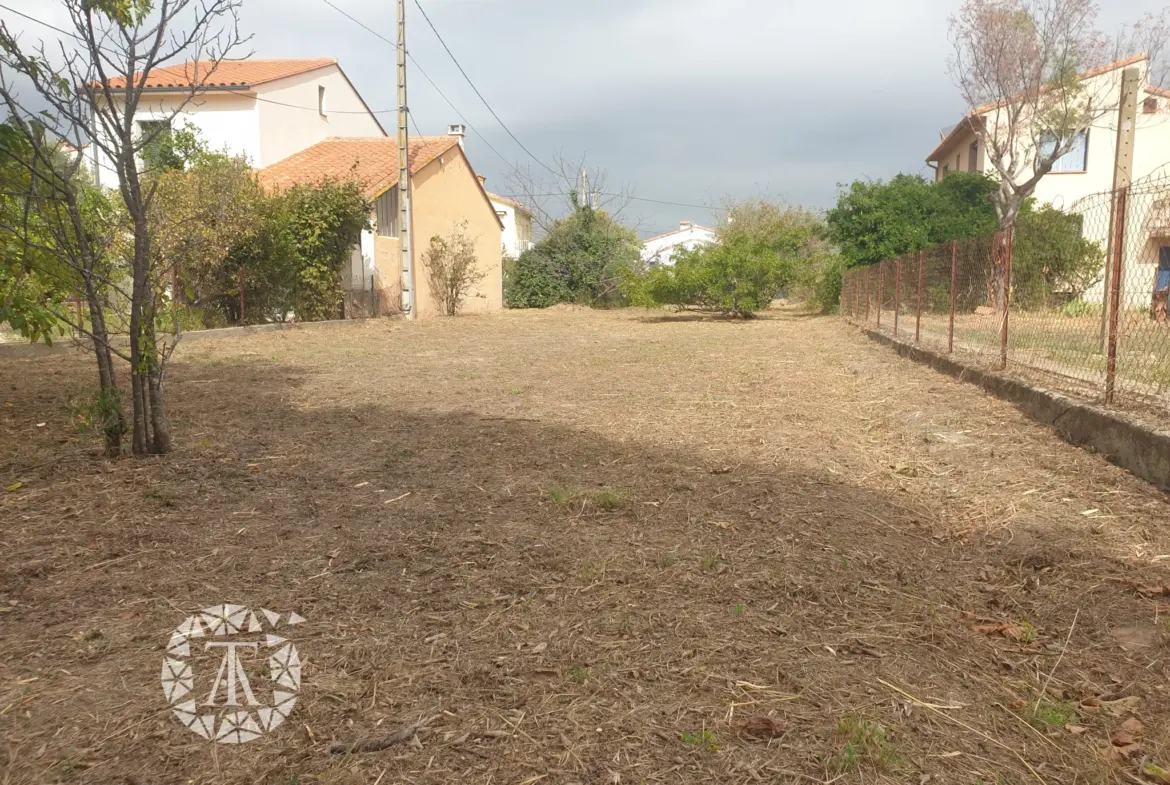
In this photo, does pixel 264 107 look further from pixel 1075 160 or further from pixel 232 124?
pixel 1075 160

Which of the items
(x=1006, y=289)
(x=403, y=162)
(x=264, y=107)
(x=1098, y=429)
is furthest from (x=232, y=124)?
(x=1098, y=429)

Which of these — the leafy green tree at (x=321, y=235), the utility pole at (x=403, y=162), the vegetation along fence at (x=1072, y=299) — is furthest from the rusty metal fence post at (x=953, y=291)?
the utility pole at (x=403, y=162)

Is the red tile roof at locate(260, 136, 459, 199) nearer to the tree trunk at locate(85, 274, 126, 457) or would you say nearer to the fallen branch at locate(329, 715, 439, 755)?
the tree trunk at locate(85, 274, 126, 457)

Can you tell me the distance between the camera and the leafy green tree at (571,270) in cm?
3278

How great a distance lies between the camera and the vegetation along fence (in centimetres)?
547

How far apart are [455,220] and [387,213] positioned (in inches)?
176

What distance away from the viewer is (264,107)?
26.5 m

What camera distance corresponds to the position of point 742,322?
23.2 metres

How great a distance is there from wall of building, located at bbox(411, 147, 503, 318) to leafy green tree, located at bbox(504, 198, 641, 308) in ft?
4.26

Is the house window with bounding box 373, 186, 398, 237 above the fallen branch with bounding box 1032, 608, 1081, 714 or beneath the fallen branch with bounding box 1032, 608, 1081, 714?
above

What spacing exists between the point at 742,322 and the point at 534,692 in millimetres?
21386

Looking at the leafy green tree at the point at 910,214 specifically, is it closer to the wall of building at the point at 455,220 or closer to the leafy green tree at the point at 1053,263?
the wall of building at the point at 455,220

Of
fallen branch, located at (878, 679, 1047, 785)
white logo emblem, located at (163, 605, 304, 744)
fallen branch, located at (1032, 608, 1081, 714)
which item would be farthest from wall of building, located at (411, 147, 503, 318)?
fallen branch, located at (878, 679, 1047, 785)

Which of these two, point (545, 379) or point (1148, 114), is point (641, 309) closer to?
point (1148, 114)
